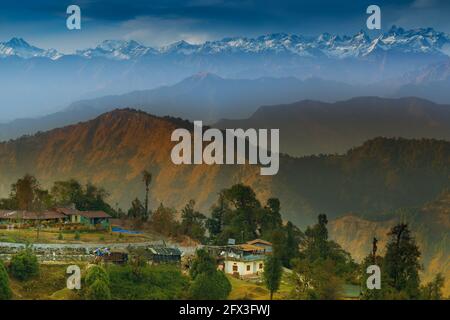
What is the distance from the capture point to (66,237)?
84.3ft

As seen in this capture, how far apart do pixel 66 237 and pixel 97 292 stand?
584 centimetres

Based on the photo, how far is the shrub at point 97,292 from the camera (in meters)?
20.1

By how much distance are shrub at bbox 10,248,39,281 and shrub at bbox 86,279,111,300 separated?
7.14 ft

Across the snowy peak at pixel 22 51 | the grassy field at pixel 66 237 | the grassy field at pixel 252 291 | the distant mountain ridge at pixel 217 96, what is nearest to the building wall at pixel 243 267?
the grassy field at pixel 252 291

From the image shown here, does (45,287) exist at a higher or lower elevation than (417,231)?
lower

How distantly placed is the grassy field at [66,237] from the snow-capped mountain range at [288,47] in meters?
11.8

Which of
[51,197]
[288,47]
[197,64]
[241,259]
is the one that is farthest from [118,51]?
[241,259]

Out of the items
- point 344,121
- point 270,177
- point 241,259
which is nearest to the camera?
point 241,259

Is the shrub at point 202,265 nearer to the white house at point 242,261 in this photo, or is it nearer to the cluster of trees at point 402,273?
the white house at point 242,261

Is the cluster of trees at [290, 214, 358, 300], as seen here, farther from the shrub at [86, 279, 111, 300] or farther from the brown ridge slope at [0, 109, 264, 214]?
the brown ridge slope at [0, 109, 264, 214]

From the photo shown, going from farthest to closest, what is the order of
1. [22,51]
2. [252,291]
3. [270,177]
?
[270,177]
[22,51]
[252,291]

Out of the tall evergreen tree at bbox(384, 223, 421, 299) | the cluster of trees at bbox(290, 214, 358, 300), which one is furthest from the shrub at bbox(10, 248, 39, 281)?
the tall evergreen tree at bbox(384, 223, 421, 299)

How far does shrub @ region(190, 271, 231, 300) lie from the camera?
69.4ft

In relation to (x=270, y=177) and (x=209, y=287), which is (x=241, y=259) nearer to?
(x=209, y=287)
